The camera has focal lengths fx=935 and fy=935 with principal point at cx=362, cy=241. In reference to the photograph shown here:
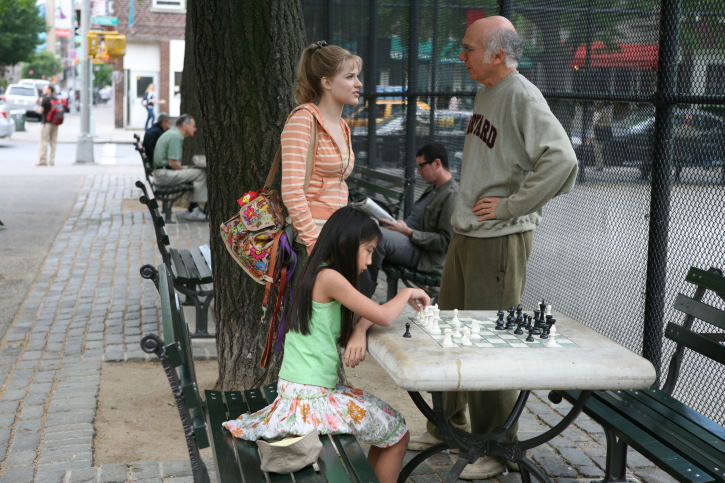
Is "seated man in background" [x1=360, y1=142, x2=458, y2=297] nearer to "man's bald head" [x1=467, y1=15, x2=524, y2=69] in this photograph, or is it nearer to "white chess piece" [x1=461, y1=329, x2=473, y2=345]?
"man's bald head" [x1=467, y1=15, x2=524, y2=69]

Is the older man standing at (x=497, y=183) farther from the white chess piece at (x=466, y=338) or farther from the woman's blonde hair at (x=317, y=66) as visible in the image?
the white chess piece at (x=466, y=338)

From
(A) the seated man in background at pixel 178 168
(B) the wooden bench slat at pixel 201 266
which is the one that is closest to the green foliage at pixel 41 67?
(A) the seated man in background at pixel 178 168

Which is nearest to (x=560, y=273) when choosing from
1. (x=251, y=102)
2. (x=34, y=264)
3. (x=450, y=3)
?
(x=251, y=102)

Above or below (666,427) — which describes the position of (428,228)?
above

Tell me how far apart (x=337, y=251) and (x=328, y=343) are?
1.23 ft

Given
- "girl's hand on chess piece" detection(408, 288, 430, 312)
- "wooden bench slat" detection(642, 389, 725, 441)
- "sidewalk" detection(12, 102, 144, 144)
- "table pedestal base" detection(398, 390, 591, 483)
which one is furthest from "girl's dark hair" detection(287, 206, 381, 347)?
"sidewalk" detection(12, 102, 144, 144)

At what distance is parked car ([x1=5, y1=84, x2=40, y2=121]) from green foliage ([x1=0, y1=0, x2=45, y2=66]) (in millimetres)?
16212

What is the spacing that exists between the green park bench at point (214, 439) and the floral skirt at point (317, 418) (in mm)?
57

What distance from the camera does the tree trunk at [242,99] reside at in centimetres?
544

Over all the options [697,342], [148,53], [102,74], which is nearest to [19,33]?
[148,53]

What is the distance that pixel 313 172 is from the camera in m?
4.50

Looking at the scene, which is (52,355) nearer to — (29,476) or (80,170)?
(29,476)

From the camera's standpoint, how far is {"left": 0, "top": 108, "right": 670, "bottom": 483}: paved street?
464 cm

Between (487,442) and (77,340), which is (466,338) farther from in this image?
(77,340)
